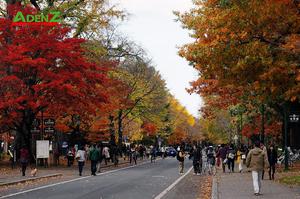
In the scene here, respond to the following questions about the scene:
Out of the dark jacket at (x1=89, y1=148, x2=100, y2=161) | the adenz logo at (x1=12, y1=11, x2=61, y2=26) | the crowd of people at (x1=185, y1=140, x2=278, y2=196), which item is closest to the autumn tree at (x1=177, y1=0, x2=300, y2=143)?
the crowd of people at (x1=185, y1=140, x2=278, y2=196)

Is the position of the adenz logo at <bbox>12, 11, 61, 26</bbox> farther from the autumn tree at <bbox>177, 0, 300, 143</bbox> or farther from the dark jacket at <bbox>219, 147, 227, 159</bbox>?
the autumn tree at <bbox>177, 0, 300, 143</bbox>

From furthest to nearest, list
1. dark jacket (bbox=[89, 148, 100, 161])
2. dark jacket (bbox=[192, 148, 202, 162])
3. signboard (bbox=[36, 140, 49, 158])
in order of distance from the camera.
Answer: signboard (bbox=[36, 140, 49, 158]) → dark jacket (bbox=[192, 148, 202, 162]) → dark jacket (bbox=[89, 148, 100, 161])

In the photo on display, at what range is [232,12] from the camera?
17.5m

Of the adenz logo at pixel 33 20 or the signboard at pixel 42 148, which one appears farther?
the adenz logo at pixel 33 20

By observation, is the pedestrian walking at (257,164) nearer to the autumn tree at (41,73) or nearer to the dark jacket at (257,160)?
the dark jacket at (257,160)

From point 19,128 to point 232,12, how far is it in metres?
23.3

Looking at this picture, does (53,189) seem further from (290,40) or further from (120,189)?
(290,40)

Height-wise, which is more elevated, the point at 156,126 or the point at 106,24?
the point at 106,24

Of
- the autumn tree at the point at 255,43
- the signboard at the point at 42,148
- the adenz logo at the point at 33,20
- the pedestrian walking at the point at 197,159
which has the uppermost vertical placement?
the adenz logo at the point at 33,20

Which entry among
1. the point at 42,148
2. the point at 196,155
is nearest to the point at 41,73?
the point at 42,148

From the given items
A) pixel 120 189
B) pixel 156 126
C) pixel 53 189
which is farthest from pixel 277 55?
pixel 156 126

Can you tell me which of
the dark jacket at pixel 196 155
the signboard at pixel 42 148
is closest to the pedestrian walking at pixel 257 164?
the dark jacket at pixel 196 155

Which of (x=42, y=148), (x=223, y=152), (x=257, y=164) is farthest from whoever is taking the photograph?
(x=223, y=152)

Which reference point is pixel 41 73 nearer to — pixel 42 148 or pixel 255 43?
pixel 42 148
